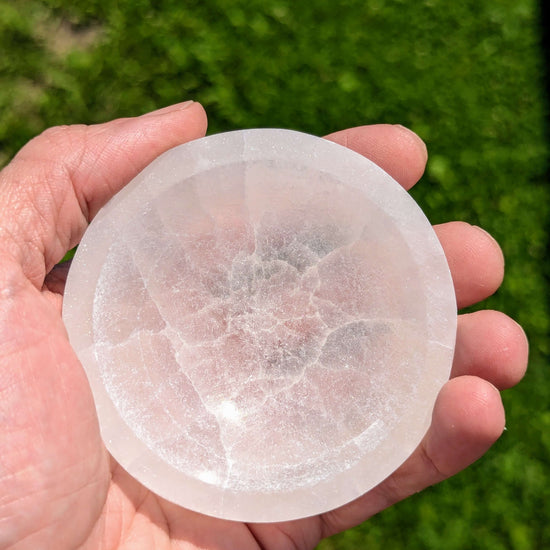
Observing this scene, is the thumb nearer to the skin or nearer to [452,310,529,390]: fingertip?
the skin

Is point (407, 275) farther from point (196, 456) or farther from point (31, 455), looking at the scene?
point (31, 455)

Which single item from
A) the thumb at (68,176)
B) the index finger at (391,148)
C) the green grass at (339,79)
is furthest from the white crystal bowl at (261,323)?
the green grass at (339,79)

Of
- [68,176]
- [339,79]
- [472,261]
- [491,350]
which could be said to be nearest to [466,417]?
[491,350]

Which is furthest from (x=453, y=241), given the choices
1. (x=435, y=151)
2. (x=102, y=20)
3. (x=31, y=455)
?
(x=102, y=20)

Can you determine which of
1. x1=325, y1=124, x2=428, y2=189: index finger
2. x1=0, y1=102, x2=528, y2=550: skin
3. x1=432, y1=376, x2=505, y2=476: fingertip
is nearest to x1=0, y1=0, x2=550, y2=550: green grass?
x1=325, y1=124, x2=428, y2=189: index finger

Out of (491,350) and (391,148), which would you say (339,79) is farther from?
(491,350)

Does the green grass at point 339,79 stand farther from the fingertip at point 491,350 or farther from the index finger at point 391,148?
the fingertip at point 491,350
